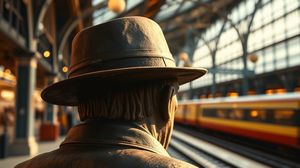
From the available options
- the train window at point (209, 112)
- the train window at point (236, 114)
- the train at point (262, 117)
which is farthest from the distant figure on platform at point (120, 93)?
the train window at point (209, 112)

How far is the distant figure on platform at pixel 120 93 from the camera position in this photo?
1346 mm

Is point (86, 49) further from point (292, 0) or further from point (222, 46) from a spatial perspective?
point (222, 46)

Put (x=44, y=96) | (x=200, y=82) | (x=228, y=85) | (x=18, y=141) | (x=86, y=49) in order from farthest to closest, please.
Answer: (x=200, y=82) < (x=228, y=85) < (x=18, y=141) < (x=44, y=96) < (x=86, y=49)

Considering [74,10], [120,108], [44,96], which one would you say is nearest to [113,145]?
[120,108]

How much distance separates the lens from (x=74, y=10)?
15.2 meters

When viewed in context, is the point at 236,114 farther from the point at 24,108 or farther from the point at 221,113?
the point at 24,108

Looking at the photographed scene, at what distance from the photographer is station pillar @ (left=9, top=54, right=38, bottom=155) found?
11.0 metres

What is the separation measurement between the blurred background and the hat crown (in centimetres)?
255

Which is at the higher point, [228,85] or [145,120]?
[228,85]

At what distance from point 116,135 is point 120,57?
367 mm

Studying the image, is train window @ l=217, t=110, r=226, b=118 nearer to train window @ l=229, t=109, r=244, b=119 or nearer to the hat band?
train window @ l=229, t=109, r=244, b=119

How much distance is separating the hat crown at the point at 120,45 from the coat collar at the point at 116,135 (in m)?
0.27

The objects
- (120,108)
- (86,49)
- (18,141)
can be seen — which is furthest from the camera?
(18,141)

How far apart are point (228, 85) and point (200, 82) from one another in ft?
32.5
